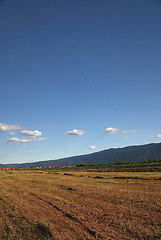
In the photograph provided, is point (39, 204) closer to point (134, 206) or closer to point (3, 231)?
point (3, 231)

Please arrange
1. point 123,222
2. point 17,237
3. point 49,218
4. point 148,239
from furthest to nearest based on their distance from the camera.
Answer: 1. point 49,218
2. point 123,222
3. point 17,237
4. point 148,239

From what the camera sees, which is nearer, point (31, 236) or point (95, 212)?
point (31, 236)

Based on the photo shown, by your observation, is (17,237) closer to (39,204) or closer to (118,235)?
(118,235)

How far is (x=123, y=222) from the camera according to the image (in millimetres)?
7926

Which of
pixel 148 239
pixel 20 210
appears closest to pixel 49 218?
pixel 20 210

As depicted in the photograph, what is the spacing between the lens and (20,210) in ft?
33.1

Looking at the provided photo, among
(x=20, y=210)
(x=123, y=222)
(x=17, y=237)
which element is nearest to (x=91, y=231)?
(x=123, y=222)

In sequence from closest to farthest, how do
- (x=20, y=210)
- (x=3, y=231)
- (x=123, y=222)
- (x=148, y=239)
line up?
(x=148, y=239)
(x=3, y=231)
(x=123, y=222)
(x=20, y=210)

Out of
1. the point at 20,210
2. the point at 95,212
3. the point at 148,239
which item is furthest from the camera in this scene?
the point at 20,210

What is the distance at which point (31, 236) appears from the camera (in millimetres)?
6887

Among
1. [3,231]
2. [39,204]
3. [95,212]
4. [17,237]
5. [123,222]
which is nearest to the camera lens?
[17,237]

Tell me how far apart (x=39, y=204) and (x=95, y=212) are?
4006 millimetres

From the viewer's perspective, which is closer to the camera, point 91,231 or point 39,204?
point 91,231

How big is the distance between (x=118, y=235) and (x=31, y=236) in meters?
3.39
